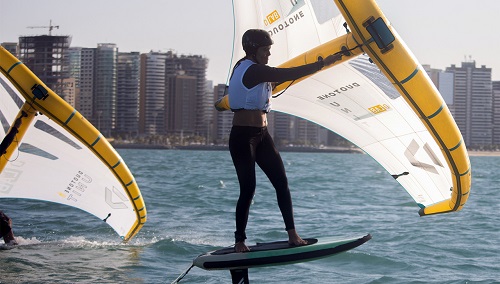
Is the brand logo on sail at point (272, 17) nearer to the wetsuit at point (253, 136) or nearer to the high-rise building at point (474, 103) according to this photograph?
the wetsuit at point (253, 136)

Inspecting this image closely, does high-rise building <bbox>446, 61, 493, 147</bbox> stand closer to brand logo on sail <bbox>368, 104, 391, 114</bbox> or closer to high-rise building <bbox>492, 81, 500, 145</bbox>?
high-rise building <bbox>492, 81, 500, 145</bbox>

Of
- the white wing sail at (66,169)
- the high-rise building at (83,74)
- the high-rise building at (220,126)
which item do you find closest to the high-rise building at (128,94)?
the high-rise building at (83,74)

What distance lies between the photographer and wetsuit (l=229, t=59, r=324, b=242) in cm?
695

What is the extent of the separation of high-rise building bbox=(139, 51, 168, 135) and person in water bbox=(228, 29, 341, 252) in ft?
537

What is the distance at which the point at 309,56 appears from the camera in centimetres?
816

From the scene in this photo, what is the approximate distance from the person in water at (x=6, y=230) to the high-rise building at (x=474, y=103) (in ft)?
541

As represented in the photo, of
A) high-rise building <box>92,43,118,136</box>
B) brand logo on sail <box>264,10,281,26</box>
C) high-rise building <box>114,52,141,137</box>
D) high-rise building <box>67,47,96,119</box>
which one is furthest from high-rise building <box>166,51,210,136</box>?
brand logo on sail <box>264,10,281,26</box>

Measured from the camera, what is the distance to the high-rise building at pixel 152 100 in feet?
563

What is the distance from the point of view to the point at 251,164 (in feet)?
23.4

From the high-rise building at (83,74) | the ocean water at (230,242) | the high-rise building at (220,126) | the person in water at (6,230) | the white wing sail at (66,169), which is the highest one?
the high-rise building at (83,74)

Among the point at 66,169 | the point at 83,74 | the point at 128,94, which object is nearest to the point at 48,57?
the point at 83,74

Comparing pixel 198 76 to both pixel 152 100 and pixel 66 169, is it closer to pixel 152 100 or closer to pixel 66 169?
pixel 152 100

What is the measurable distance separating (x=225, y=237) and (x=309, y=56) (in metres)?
9.56

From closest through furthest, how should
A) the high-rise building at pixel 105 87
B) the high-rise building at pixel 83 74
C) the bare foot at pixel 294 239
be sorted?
the bare foot at pixel 294 239, the high-rise building at pixel 83 74, the high-rise building at pixel 105 87
